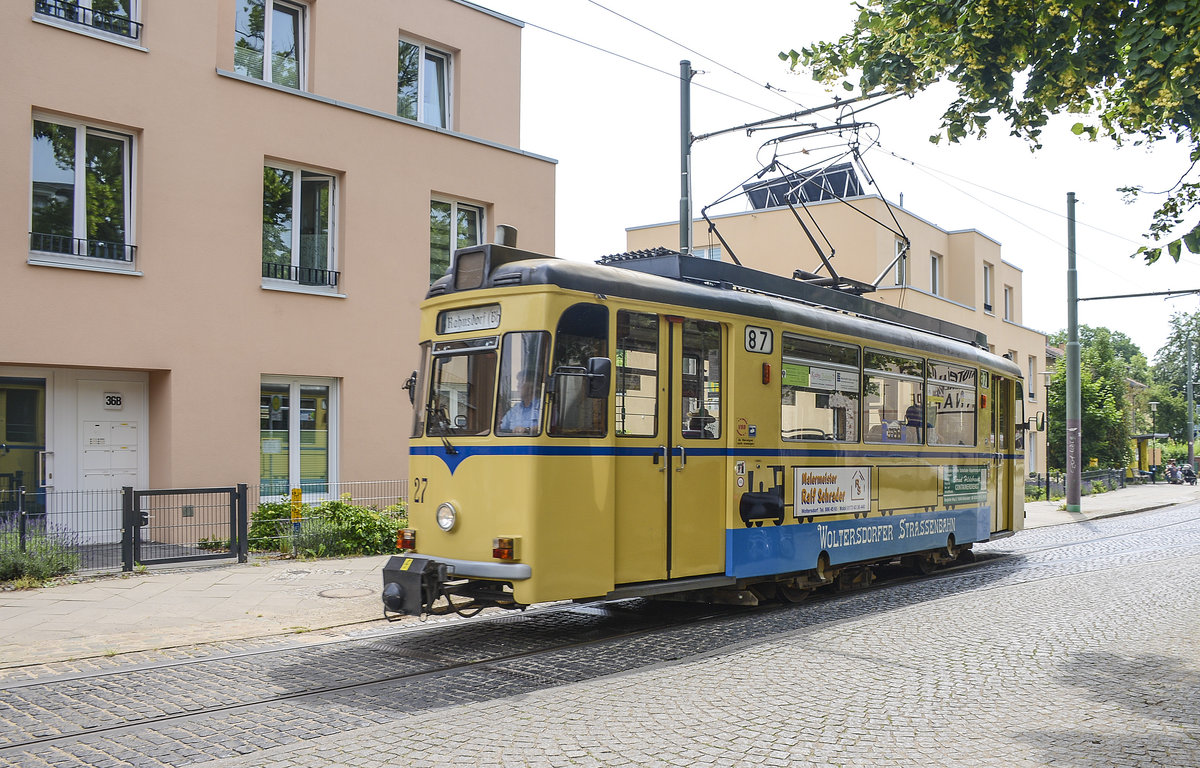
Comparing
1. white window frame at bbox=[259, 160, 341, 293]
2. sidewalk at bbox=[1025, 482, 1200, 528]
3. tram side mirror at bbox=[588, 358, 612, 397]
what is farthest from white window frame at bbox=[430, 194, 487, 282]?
sidewalk at bbox=[1025, 482, 1200, 528]

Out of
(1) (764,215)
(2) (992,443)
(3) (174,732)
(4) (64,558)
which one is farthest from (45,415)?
(1) (764,215)

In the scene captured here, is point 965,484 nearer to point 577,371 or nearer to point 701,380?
point 701,380

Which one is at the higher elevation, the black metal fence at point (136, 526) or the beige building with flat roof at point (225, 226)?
the beige building with flat roof at point (225, 226)

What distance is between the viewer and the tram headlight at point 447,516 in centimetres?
800

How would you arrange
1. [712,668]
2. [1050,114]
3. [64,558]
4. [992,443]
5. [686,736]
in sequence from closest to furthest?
[686,736] < [712,668] < [1050,114] < [64,558] < [992,443]

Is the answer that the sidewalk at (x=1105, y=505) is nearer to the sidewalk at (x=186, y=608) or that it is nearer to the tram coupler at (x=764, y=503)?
the tram coupler at (x=764, y=503)

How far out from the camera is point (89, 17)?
1362cm

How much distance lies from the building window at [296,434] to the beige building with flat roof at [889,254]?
1417 centimetres

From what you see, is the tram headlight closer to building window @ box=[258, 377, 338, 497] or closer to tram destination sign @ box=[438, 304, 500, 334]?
tram destination sign @ box=[438, 304, 500, 334]

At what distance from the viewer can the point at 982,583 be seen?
474 inches

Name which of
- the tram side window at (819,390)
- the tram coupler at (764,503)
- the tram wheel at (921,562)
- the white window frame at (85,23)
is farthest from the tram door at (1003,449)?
the white window frame at (85,23)

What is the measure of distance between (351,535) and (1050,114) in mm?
10188

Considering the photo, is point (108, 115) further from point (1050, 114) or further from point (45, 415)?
point (1050, 114)

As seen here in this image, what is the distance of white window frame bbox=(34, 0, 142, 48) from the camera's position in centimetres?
1317
